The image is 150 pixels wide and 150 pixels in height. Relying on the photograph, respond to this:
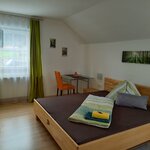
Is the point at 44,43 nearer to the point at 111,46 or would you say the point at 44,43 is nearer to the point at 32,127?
the point at 111,46

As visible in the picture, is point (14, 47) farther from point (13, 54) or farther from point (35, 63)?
point (35, 63)

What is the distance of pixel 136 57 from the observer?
365 cm

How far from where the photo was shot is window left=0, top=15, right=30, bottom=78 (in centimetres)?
411

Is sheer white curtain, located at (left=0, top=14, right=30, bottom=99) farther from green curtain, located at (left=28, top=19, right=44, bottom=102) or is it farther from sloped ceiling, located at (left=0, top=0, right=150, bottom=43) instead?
sloped ceiling, located at (left=0, top=0, right=150, bottom=43)

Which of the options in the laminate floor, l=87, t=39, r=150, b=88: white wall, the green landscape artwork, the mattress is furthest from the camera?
l=87, t=39, r=150, b=88: white wall

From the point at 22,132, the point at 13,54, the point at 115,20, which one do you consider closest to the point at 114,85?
the point at 115,20

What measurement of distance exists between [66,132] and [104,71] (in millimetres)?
2976

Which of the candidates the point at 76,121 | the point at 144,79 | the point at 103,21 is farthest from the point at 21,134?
the point at 103,21

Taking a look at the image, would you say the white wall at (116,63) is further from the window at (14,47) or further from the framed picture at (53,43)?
the window at (14,47)

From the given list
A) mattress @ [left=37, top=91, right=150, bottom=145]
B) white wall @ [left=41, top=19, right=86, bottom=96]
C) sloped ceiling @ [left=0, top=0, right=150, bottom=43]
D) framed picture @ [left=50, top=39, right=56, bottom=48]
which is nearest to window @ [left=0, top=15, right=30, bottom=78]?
sloped ceiling @ [left=0, top=0, right=150, bottom=43]

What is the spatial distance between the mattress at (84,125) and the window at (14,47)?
163 cm

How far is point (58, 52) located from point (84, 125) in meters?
3.27

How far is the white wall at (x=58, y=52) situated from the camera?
4785 mm

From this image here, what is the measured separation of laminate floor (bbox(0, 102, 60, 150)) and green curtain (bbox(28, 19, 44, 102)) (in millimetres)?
874
